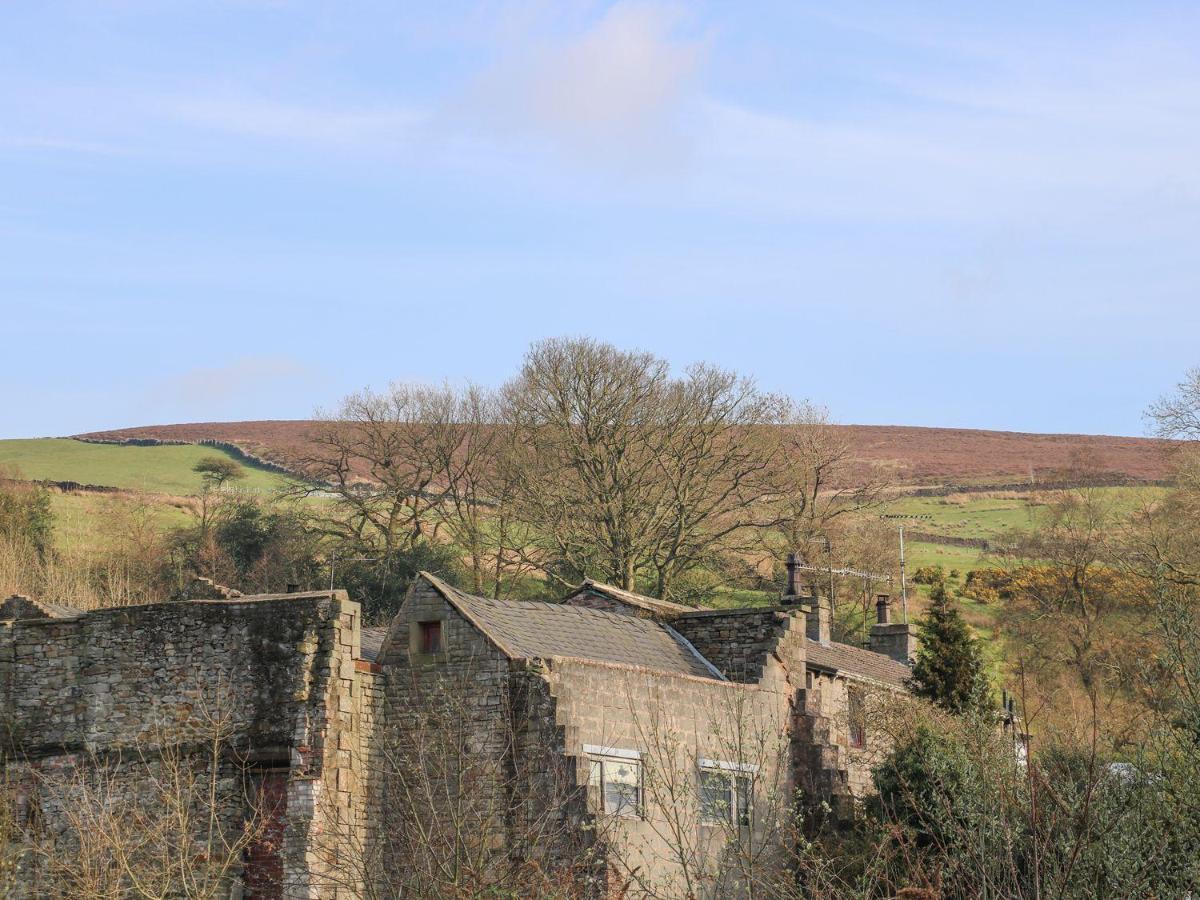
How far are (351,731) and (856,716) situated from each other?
46.7 ft

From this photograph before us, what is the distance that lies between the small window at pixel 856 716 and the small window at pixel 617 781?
10.5 meters

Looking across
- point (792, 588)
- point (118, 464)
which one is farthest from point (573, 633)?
point (118, 464)

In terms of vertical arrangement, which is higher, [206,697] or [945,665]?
[206,697]

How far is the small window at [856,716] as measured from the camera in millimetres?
36406

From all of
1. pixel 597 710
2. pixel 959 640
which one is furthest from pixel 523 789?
pixel 959 640

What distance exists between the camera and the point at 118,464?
94.9 meters

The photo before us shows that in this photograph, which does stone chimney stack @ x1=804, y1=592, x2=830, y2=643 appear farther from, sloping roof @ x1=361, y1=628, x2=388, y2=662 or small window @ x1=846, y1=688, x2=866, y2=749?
sloping roof @ x1=361, y1=628, x2=388, y2=662

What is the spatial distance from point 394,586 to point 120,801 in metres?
32.8

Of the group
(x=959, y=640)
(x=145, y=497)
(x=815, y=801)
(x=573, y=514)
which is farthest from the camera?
(x=145, y=497)

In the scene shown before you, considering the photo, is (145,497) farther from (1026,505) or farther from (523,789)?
(523,789)

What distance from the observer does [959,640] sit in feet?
121

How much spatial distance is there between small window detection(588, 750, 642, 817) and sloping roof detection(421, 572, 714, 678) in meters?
1.87

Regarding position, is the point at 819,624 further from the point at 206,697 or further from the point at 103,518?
the point at 103,518

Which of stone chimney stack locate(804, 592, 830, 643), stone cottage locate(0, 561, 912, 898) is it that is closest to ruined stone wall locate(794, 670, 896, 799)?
stone cottage locate(0, 561, 912, 898)
